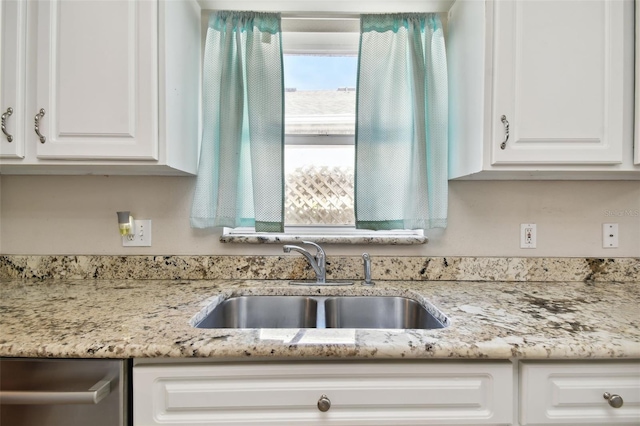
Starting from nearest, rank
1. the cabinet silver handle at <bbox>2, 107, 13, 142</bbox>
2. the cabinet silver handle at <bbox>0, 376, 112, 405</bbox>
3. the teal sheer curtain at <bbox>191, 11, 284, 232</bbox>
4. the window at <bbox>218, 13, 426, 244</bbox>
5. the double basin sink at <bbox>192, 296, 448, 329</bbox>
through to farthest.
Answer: the cabinet silver handle at <bbox>0, 376, 112, 405</bbox>, the cabinet silver handle at <bbox>2, 107, 13, 142</bbox>, the double basin sink at <bbox>192, 296, 448, 329</bbox>, the teal sheer curtain at <bbox>191, 11, 284, 232</bbox>, the window at <bbox>218, 13, 426, 244</bbox>

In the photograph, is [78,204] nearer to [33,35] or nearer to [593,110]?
[33,35]

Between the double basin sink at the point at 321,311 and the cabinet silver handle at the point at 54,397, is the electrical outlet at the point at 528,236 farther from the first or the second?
the cabinet silver handle at the point at 54,397

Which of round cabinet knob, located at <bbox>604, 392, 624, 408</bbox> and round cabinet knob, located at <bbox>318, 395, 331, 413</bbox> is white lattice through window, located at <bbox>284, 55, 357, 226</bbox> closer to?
round cabinet knob, located at <bbox>318, 395, 331, 413</bbox>

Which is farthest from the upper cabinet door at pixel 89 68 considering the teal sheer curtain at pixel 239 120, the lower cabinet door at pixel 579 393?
the lower cabinet door at pixel 579 393

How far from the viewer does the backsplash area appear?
1364 millimetres

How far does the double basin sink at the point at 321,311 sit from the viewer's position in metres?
1.22

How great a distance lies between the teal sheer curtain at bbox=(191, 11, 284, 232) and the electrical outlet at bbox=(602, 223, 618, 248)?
1.45 metres

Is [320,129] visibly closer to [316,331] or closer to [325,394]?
[316,331]

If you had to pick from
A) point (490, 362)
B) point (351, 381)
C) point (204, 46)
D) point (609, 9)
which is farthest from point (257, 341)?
point (609, 9)

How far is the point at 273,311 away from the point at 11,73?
1.25m

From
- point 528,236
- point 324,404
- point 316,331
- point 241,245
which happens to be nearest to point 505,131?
point 528,236

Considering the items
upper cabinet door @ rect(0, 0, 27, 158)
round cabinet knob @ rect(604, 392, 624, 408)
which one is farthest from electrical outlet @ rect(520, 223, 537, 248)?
upper cabinet door @ rect(0, 0, 27, 158)

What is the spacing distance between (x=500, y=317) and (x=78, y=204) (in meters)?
1.74

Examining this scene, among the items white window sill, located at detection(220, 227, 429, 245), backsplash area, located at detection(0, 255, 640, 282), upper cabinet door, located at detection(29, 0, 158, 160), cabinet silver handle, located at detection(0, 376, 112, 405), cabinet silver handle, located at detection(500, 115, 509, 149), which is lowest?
cabinet silver handle, located at detection(0, 376, 112, 405)
